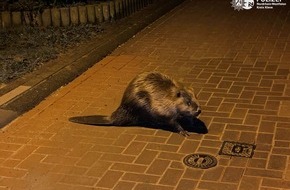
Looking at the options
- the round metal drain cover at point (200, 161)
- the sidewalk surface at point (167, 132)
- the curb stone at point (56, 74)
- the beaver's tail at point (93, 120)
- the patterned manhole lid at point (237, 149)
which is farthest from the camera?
the curb stone at point (56, 74)

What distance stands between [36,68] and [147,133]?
317cm

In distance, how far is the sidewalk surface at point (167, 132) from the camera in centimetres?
502

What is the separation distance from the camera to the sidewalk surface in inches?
198

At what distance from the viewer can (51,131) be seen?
626cm

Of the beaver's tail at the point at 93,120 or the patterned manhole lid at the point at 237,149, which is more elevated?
the patterned manhole lid at the point at 237,149

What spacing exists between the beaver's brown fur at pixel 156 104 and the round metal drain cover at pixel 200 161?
538mm

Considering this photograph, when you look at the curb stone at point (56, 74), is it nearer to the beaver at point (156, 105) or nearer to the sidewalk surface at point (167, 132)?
the sidewalk surface at point (167, 132)

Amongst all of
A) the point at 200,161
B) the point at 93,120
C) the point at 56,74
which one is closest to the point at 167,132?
the point at 200,161

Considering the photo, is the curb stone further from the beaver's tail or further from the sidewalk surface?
the beaver's tail

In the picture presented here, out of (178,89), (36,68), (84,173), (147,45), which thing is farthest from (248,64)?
(84,173)

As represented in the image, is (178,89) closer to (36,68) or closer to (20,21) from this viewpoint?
(36,68)

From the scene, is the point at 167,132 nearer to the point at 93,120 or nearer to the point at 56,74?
the point at 93,120

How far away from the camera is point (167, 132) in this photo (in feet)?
19.9

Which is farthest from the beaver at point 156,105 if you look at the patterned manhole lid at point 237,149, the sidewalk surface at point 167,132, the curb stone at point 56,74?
the curb stone at point 56,74
